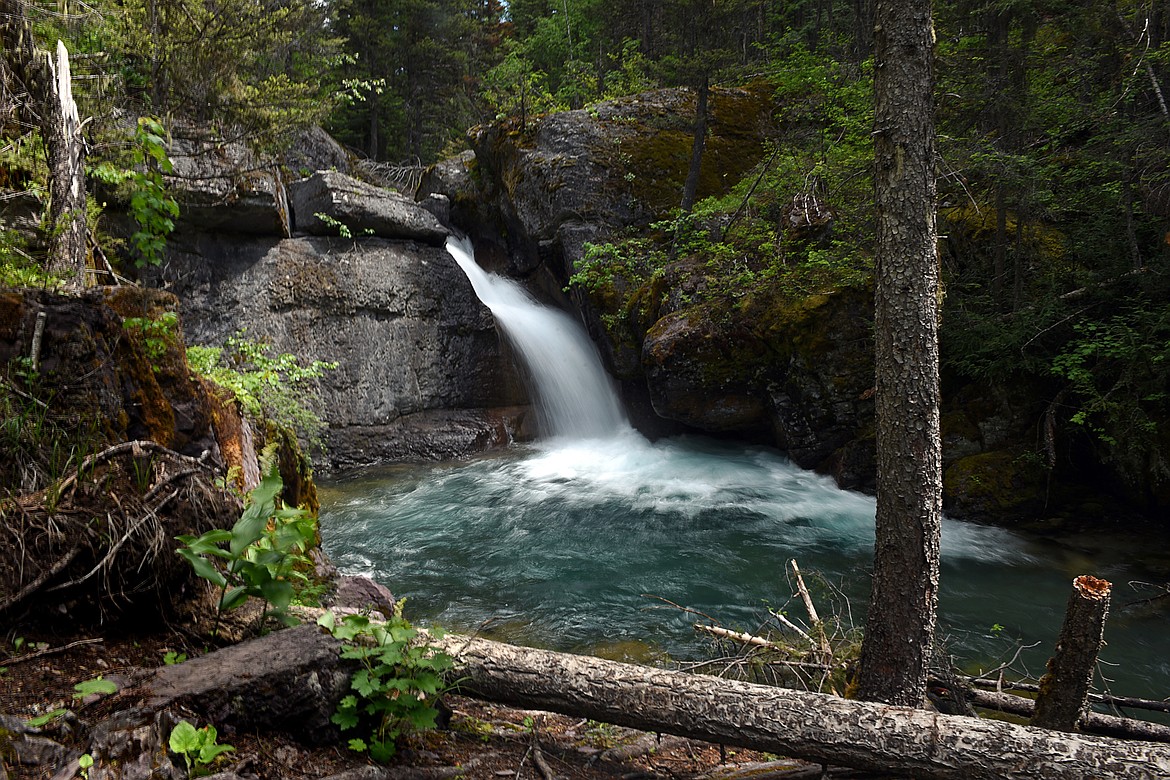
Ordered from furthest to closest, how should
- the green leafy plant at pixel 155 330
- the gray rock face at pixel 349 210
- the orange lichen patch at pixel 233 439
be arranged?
1. the gray rock face at pixel 349 210
2. the orange lichen patch at pixel 233 439
3. the green leafy plant at pixel 155 330

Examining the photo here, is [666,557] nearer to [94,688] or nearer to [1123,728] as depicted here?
[1123,728]

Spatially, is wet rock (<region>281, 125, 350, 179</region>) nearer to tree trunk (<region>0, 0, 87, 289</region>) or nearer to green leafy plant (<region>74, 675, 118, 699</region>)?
tree trunk (<region>0, 0, 87, 289</region>)

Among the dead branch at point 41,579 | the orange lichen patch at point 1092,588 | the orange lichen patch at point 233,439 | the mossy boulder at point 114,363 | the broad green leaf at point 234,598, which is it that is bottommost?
the orange lichen patch at point 1092,588

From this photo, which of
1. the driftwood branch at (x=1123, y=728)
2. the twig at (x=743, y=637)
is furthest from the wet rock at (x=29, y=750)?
the driftwood branch at (x=1123, y=728)

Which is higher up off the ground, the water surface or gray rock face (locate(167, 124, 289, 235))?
gray rock face (locate(167, 124, 289, 235))

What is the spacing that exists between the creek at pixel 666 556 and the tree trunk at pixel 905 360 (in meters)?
1.71

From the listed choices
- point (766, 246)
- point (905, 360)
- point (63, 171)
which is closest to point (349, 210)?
point (63, 171)

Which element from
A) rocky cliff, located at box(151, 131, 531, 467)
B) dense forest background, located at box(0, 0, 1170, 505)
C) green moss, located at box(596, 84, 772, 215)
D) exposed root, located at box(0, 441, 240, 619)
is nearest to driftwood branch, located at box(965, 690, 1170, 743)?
dense forest background, located at box(0, 0, 1170, 505)

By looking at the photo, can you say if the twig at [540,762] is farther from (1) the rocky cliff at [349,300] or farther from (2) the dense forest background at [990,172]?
(1) the rocky cliff at [349,300]

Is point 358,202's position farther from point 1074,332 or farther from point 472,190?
point 1074,332

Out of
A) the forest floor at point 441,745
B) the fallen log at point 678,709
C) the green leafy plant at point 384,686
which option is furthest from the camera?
the green leafy plant at point 384,686

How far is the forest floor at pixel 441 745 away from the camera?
2240mm

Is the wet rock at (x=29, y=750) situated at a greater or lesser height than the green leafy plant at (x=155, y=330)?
lesser

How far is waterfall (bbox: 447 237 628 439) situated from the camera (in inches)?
546
